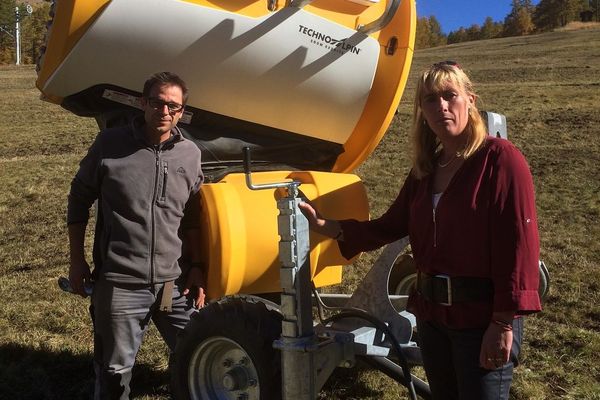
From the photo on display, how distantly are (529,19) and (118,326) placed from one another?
3382 inches

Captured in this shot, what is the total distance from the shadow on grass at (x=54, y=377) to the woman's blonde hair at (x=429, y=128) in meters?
2.26

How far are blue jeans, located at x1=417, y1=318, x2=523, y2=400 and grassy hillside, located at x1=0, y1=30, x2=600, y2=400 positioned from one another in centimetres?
131

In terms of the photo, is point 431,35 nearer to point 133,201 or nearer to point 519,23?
point 519,23

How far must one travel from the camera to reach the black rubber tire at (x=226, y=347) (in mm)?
2688

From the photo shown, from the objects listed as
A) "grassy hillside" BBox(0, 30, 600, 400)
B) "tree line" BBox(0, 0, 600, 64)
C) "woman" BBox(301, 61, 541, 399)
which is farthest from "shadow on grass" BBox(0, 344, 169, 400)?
"tree line" BBox(0, 0, 600, 64)

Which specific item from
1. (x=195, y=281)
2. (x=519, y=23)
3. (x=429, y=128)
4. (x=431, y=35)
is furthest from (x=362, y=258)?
(x=431, y=35)

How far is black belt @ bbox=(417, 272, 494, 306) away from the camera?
6.61ft

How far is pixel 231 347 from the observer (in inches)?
114

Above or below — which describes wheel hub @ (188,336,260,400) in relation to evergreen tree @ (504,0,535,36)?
below

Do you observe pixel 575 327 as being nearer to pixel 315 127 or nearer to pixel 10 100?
pixel 315 127

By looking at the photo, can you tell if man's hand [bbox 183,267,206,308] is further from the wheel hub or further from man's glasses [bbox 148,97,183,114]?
man's glasses [bbox 148,97,183,114]

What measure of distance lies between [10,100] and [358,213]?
1909 centimetres

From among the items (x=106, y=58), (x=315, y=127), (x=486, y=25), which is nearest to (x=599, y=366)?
(x=315, y=127)

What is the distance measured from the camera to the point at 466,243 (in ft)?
6.64
